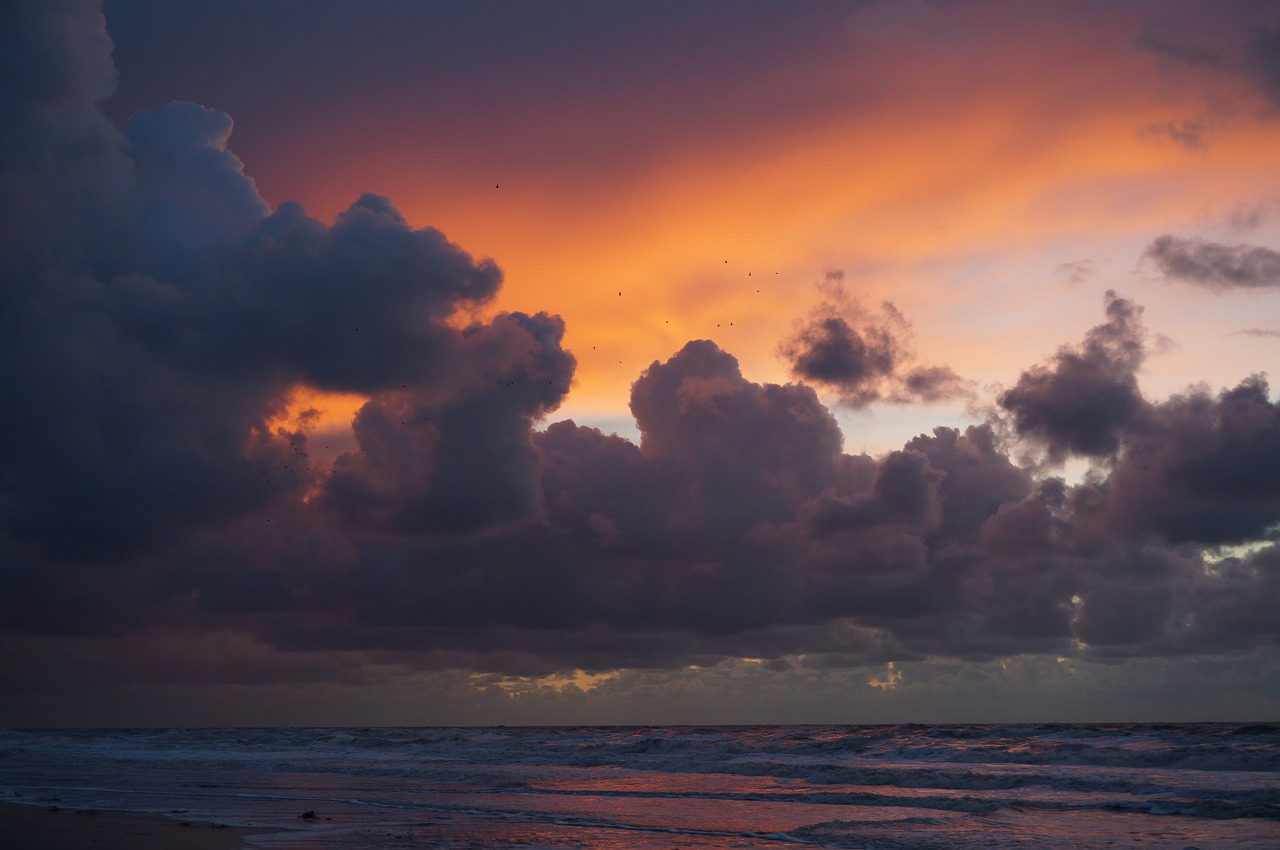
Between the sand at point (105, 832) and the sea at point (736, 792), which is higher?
the sand at point (105, 832)

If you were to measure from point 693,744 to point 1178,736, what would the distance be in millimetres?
33260

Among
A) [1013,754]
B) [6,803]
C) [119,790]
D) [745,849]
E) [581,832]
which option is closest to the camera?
[745,849]

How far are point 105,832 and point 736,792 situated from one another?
26.1 metres

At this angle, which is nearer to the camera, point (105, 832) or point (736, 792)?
point (105, 832)

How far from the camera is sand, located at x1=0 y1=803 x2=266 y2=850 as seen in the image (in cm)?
2608

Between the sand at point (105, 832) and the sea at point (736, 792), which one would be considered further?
the sea at point (736, 792)

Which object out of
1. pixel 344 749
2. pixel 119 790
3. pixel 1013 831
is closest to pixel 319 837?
pixel 1013 831

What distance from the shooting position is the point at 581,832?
30.2 metres

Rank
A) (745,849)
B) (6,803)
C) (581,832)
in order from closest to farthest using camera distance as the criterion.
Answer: (745,849) < (581,832) < (6,803)

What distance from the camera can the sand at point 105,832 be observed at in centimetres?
2608

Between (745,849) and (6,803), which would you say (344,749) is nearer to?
(6,803)

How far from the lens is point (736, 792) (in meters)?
44.9

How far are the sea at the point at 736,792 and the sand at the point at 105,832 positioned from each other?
52.2 inches

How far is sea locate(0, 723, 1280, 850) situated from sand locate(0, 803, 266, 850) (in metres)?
1.32
